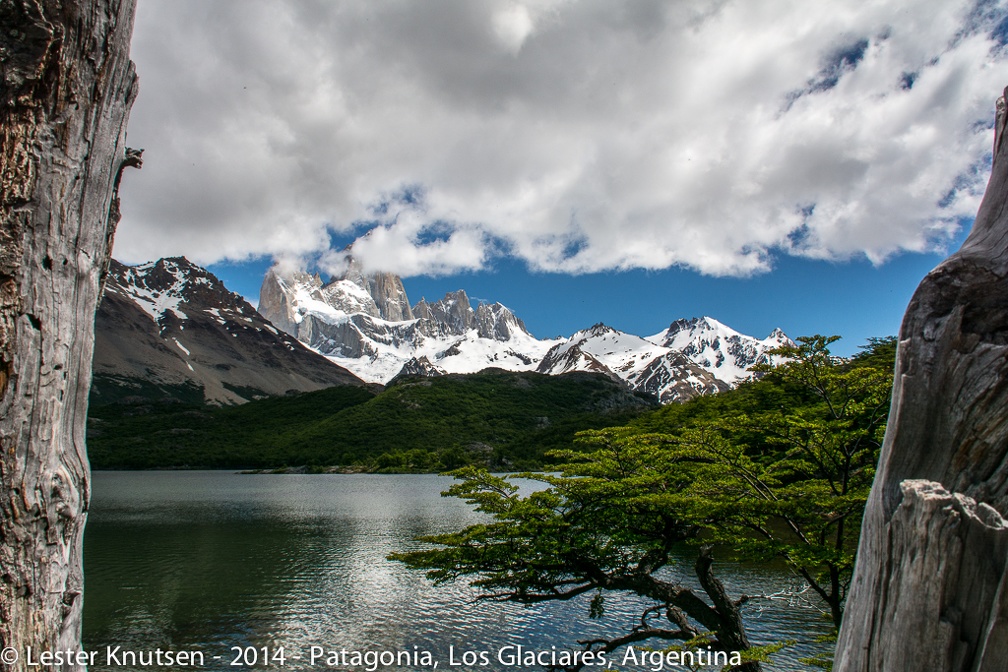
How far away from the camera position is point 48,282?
2.86 metres

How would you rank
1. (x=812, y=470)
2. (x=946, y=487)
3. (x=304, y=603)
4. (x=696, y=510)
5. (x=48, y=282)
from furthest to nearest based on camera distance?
(x=304, y=603)
(x=812, y=470)
(x=696, y=510)
(x=48, y=282)
(x=946, y=487)

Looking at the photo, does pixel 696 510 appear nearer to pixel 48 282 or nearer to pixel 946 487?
pixel 946 487

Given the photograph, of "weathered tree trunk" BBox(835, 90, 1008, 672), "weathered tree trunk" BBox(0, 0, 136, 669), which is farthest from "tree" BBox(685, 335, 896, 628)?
"weathered tree trunk" BBox(0, 0, 136, 669)

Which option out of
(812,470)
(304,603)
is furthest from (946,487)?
(304,603)

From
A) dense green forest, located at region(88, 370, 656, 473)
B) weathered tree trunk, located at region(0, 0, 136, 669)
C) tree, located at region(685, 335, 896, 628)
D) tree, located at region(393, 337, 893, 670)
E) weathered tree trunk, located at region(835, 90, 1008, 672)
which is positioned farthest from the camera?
dense green forest, located at region(88, 370, 656, 473)

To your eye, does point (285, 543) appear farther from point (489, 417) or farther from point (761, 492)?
point (489, 417)

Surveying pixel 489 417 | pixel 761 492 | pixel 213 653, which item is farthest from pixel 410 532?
pixel 489 417

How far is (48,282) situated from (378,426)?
125560mm

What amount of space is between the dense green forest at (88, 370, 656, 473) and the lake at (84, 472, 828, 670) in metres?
55.0

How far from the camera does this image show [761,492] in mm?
9336

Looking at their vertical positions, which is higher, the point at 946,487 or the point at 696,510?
the point at 946,487

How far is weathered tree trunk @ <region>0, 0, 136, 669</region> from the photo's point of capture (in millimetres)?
2670

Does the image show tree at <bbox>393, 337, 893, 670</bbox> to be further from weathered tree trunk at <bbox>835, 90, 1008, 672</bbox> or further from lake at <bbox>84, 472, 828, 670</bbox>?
lake at <bbox>84, 472, 828, 670</bbox>

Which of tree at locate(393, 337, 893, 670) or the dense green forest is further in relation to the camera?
the dense green forest
